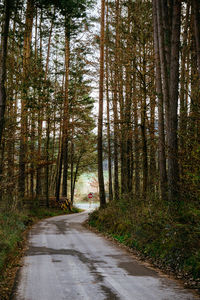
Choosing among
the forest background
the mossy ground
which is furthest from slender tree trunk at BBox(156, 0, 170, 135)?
the mossy ground

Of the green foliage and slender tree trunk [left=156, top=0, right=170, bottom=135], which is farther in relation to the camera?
slender tree trunk [left=156, top=0, right=170, bottom=135]

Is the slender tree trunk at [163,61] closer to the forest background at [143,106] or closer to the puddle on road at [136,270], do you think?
the forest background at [143,106]

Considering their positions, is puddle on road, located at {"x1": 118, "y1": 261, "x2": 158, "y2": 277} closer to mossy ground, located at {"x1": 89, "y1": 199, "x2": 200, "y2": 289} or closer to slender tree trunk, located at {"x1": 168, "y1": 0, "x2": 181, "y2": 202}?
mossy ground, located at {"x1": 89, "y1": 199, "x2": 200, "y2": 289}

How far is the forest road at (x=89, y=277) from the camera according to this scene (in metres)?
5.56

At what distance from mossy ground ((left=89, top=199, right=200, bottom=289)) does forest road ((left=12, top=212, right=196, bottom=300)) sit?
0.49m

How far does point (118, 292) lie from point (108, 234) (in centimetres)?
836

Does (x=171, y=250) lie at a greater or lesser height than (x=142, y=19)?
lesser

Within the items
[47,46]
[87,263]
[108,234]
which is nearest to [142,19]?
[108,234]

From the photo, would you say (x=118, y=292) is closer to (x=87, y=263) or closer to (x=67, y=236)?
(x=87, y=263)

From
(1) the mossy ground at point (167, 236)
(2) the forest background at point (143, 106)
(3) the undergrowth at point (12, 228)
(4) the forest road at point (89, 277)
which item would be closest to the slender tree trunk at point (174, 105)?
(2) the forest background at point (143, 106)

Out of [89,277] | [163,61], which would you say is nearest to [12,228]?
[89,277]

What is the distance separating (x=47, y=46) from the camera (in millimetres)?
25484

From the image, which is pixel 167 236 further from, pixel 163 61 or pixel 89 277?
pixel 163 61

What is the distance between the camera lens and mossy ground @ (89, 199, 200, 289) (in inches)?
259
